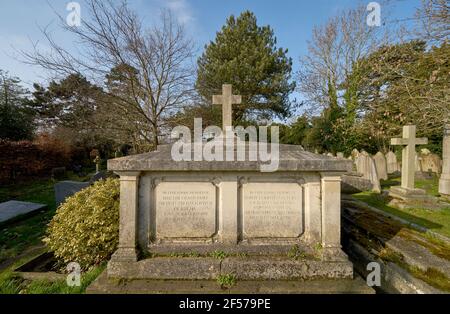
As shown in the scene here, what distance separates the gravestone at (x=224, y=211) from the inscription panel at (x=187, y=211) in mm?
13

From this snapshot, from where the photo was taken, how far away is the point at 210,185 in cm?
295

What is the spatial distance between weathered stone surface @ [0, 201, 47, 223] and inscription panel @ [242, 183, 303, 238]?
5.87 m

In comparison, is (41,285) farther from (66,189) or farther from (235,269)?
(66,189)

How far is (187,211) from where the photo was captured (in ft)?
9.71

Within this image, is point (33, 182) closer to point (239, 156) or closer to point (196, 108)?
point (196, 108)

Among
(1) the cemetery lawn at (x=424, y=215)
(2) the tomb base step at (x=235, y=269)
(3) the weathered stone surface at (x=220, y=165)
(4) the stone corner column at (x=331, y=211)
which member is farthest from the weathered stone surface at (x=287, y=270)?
(1) the cemetery lawn at (x=424, y=215)

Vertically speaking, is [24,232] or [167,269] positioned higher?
[167,269]

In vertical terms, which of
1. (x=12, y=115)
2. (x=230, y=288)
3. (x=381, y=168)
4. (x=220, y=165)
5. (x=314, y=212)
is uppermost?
(x=12, y=115)

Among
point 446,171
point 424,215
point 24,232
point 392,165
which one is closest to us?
point 24,232

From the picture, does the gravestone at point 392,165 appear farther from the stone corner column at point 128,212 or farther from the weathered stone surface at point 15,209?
the weathered stone surface at point 15,209

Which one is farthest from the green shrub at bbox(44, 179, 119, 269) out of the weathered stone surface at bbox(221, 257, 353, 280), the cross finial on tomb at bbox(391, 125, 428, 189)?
the cross finial on tomb at bbox(391, 125, 428, 189)

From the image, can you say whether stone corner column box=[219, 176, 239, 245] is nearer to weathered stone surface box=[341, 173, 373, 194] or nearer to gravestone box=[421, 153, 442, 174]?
weathered stone surface box=[341, 173, 373, 194]

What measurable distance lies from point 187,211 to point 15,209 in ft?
19.9

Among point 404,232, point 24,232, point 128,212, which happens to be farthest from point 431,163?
point 24,232
